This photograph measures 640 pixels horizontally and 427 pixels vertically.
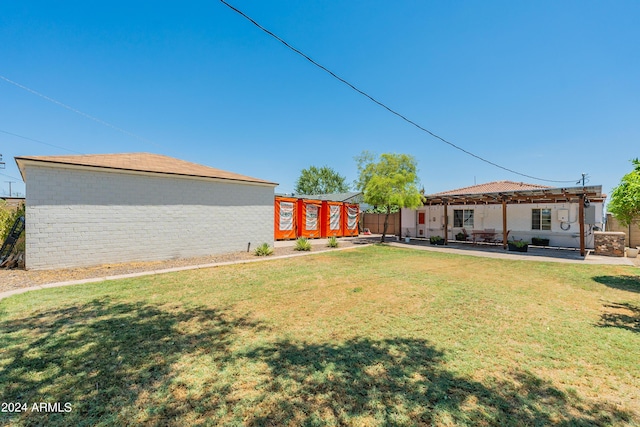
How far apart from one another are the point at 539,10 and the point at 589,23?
7.16 ft

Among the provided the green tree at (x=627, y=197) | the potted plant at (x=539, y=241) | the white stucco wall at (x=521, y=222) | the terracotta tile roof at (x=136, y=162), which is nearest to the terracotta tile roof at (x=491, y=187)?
the white stucco wall at (x=521, y=222)

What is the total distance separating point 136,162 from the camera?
10.4m

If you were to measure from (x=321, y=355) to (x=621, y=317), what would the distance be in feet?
19.0

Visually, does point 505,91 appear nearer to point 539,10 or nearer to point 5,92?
point 539,10

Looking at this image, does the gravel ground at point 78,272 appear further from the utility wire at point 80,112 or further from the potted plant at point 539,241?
the potted plant at point 539,241

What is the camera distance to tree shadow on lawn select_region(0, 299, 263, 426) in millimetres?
2229

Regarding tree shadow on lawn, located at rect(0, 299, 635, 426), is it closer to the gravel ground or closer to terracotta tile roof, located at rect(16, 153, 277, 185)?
the gravel ground

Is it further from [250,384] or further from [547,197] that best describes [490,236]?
[250,384]

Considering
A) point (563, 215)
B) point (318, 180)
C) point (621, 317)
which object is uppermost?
point (318, 180)

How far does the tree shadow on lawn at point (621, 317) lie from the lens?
169 inches

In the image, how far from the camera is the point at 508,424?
82.2 inches

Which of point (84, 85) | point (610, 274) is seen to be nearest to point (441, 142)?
point (610, 274)

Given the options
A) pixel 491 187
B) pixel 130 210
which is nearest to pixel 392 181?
pixel 491 187

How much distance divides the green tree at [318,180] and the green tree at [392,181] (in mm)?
36315
